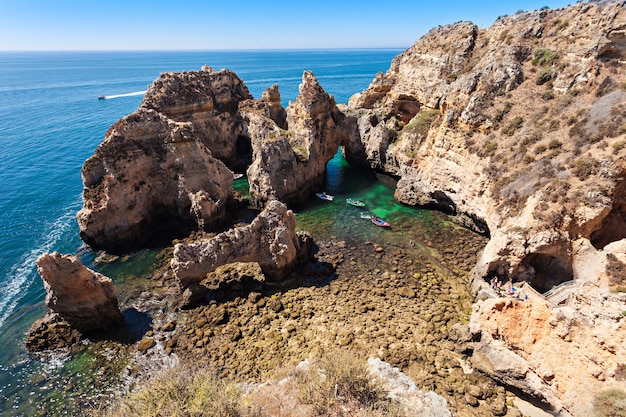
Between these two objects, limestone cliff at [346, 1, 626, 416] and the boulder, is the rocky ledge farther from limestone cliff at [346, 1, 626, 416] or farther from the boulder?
limestone cliff at [346, 1, 626, 416]

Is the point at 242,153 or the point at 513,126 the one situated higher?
the point at 513,126

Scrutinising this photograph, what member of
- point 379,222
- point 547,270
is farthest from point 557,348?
point 379,222

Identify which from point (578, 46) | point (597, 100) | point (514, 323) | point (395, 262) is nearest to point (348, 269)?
point (395, 262)

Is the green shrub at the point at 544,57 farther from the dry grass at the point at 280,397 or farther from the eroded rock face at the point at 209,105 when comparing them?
the eroded rock face at the point at 209,105

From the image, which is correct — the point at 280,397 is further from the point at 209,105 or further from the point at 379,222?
the point at 209,105

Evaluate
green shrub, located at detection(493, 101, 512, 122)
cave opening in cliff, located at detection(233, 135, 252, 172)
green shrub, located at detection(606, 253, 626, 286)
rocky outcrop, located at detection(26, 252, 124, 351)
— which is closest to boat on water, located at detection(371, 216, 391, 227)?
green shrub, located at detection(493, 101, 512, 122)

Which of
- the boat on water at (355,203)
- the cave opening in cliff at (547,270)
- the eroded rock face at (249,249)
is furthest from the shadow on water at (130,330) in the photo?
the cave opening in cliff at (547,270)

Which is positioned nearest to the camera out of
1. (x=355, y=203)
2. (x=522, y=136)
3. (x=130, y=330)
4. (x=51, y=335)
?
(x=51, y=335)
